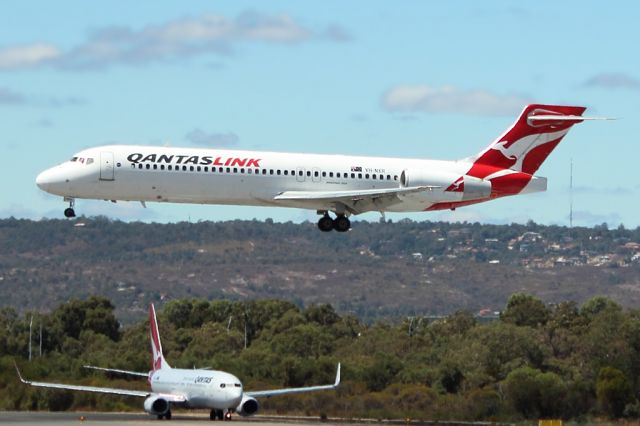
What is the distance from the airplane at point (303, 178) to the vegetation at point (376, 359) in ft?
57.7

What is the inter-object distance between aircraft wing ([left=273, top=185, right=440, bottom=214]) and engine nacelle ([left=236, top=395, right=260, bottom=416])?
12.9 m

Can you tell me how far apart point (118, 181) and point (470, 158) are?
16.7 m

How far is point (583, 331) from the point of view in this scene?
116688 millimetres

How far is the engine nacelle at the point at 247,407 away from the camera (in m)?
72.8

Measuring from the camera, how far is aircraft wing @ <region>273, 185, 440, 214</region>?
6387cm

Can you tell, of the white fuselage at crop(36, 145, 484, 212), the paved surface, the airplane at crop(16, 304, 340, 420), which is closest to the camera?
the white fuselage at crop(36, 145, 484, 212)

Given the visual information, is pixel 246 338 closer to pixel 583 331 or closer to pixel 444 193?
pixel 583 331

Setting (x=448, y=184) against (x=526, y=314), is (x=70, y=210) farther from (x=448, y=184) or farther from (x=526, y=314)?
(x=526, y=314)

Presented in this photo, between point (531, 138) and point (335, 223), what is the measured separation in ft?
34.1

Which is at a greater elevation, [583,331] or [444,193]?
Answer: [444,193]

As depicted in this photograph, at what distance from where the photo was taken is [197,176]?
6266 cm

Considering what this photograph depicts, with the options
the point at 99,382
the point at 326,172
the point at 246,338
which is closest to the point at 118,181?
the point at 326,172

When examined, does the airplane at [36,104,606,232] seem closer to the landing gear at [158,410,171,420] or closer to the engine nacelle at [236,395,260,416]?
the engine nacelle at [236,395,260,416]

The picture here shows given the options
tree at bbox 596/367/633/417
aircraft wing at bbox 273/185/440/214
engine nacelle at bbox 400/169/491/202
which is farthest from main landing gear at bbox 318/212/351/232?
tree at bbox 596/367/633/417
